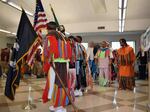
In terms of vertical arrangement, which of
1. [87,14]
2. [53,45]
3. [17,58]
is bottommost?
[17,58]

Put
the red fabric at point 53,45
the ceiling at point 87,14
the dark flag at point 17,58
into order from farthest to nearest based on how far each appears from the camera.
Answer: the ceiling at point 87,14 < the dark flag at point 17,58 < the red fabric at point 53,45

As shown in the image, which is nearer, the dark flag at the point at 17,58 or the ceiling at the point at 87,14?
the dark flag at the point at 17,58

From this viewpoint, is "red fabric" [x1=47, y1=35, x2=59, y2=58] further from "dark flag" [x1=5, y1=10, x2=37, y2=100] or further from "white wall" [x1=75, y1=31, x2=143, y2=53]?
"white wall" [x1=75, y1=31, x2=143, y2=53]

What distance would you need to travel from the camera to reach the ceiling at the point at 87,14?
9477mm

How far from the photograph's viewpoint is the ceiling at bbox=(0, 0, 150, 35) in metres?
9.48

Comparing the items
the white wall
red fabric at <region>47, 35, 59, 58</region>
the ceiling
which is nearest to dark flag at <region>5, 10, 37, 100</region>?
red fabric at <region>47, 35, 59, 58</region>

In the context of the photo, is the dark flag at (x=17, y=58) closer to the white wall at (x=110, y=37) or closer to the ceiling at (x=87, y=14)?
the ceiling at (x=87, y=14)

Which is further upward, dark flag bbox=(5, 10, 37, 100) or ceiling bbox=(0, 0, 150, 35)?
ceiling bbox=(0, 0, 150, 35)

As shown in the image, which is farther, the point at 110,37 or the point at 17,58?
the point at 110,37

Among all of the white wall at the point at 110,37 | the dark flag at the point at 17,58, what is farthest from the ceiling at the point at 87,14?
the dark flag at the point at 17,58

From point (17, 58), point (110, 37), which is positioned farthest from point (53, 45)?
point (110, 37)

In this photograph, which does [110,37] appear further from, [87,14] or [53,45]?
[53,45]

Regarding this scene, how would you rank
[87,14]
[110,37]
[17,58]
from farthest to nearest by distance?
[110,37]
[87,14]
[17,58]

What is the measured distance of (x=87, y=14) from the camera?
11.5 metres
